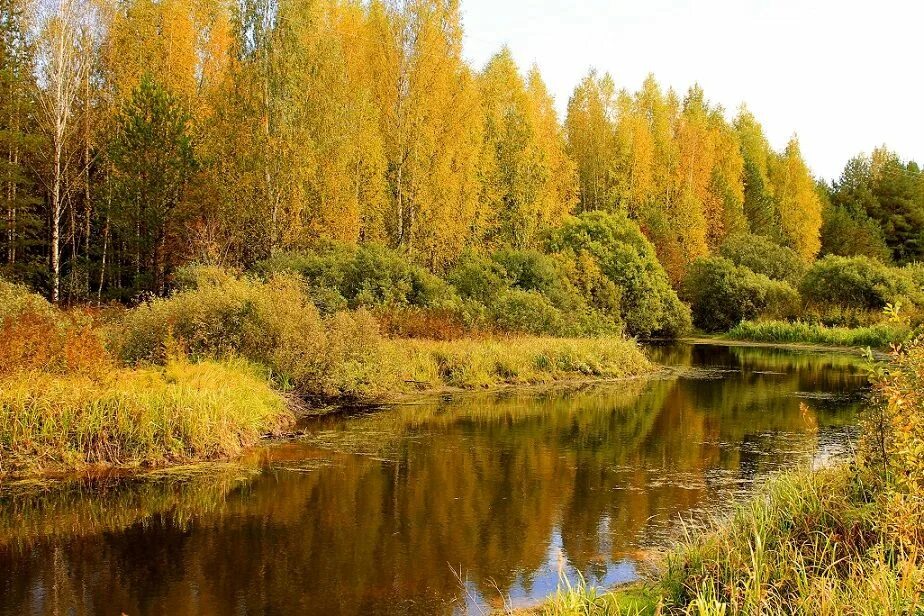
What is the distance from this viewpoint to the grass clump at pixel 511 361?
19077mm

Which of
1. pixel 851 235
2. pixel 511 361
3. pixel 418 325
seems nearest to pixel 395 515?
pixel 511 361

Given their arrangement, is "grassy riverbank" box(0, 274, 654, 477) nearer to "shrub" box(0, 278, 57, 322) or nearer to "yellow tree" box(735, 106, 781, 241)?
"shrub" box(0, 278, 57, 322)

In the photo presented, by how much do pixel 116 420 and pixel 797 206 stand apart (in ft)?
177

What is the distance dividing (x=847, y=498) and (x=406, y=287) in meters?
17.4

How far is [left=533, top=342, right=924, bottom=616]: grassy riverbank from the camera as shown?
518 cm

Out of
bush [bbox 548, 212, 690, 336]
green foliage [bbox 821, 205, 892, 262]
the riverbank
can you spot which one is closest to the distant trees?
green foliage [bbox 821, 205, 892, 262]

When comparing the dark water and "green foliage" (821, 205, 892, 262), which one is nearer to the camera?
the dark water

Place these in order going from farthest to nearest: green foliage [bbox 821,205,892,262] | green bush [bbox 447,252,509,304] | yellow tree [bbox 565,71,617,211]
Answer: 1. green foliage [bbox 821,205,892,262]
2. yellow tree [bbox 565,71,617,211]
3. green bush [bbox 447,252,509,304]

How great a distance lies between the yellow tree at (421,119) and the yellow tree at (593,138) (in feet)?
60.5

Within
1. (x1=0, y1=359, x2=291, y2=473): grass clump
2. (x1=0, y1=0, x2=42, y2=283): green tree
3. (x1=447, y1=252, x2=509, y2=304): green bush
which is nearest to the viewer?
(x1=0, y1=359, x2=291, y2=473): grass clump

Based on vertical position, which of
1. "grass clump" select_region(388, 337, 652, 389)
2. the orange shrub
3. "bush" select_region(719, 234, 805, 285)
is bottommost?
"grass clump" select_region(388, 337, 652, 389)

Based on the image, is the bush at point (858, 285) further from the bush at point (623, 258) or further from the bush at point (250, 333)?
the bush at point (250, 333)

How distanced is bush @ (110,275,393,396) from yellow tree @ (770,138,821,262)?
149 ft

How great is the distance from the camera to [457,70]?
31.4m
